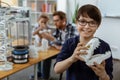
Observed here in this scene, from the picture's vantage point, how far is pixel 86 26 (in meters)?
1.32

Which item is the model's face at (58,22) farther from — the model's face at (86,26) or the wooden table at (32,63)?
the model's face at (86,26)

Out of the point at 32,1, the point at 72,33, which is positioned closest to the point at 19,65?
the point at 72,33

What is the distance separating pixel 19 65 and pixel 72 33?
1192 millimetres

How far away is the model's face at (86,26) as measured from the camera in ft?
4.34

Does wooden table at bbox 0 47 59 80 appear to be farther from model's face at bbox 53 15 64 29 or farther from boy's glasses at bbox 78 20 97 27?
boy's glasses at bbox 78 20 97 27

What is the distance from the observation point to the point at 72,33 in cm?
300

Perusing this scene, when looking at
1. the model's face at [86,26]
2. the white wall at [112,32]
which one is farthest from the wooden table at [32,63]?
the white wall at [112,32]

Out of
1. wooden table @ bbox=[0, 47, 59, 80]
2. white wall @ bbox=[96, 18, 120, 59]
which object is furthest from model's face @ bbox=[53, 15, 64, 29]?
white wall @ bbox=[96, 18, 120, 59]

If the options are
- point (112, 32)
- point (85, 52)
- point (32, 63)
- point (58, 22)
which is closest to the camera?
point (85, 52)

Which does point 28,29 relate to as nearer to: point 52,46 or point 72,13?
point 52,46

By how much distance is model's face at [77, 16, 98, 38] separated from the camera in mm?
1322

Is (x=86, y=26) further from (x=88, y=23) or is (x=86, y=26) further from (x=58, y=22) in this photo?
(x=58, y=22)

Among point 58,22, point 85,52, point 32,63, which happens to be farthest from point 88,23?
point 58,22

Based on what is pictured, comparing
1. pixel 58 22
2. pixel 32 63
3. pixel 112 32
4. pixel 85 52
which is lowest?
pixel 32 63
